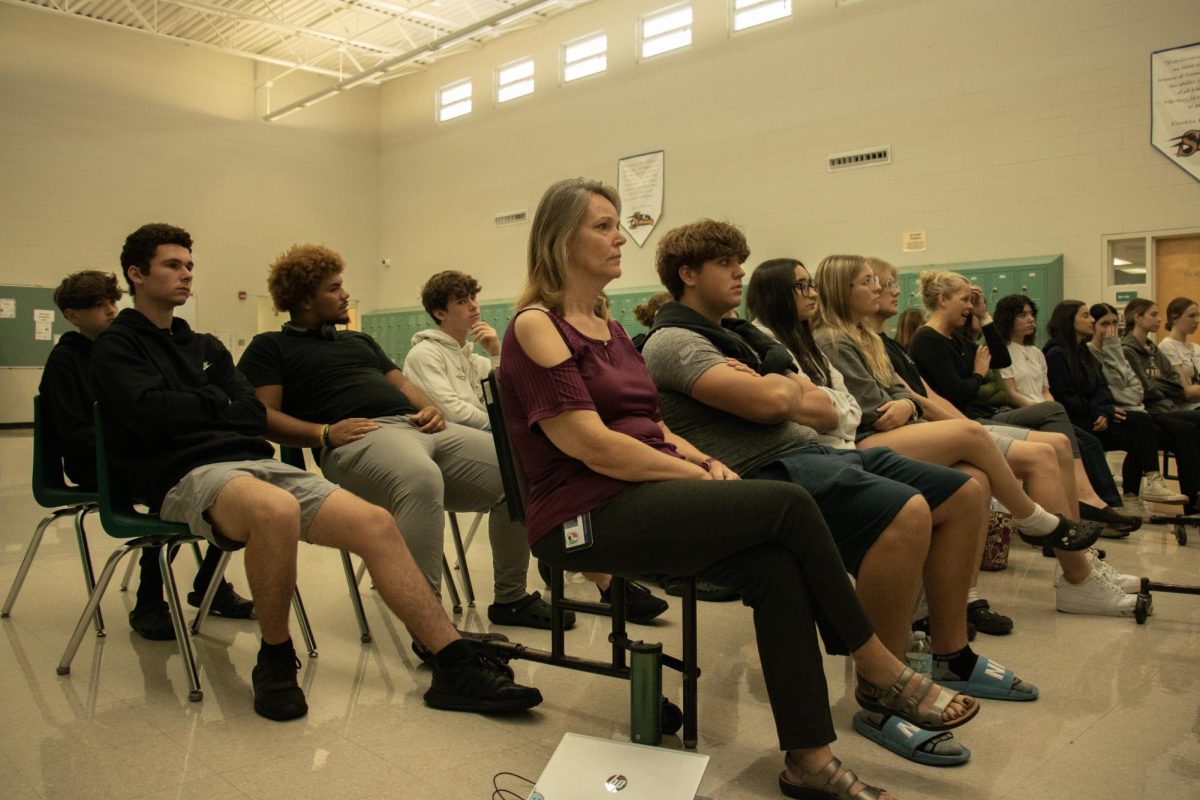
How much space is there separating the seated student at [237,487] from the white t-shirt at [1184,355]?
18.5ft

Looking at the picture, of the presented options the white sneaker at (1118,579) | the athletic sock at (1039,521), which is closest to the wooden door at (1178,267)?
the white sneaker at (1118,579)

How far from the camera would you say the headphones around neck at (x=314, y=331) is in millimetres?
2959

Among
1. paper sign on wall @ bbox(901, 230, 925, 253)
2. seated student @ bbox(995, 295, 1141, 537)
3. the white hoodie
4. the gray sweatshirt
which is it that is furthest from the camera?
paper sign on wall @ bbox(901, 230, 925, 253)

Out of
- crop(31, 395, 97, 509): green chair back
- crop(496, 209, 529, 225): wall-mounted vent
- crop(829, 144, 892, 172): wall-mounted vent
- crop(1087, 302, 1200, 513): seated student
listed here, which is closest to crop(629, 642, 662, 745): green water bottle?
crop(31, 395, 97, 509): green chair back

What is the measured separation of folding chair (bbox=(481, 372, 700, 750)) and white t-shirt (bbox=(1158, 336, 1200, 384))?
548 centimetres

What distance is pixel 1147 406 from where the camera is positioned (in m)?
5.55

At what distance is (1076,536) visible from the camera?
2.71 metres

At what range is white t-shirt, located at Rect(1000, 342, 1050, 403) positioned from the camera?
4.82 meters

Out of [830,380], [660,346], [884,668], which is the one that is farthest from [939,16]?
[884,668]

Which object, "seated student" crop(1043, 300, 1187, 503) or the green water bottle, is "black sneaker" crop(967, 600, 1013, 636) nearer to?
the green water bottle

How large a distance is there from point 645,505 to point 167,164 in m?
12.5

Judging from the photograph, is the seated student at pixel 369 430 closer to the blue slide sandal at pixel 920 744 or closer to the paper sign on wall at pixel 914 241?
the blue slide sandal at pixel 920 744

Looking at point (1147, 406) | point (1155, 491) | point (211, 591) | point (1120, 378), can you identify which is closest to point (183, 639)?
point (211, 591)

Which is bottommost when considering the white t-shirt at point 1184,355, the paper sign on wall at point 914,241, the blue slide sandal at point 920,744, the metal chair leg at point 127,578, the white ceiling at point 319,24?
the blue slide sandal at point 920,744
